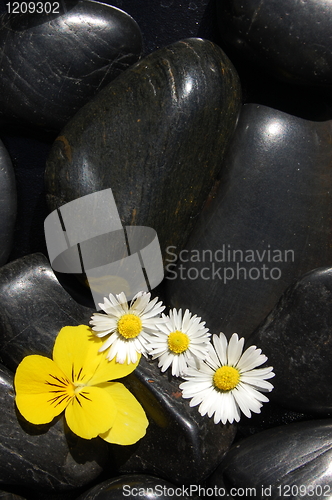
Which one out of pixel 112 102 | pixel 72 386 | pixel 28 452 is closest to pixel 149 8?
pixel 112 102

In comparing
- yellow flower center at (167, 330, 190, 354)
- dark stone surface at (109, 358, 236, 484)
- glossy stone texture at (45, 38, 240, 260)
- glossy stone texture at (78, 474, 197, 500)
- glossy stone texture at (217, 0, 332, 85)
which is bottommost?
glossy stone texture at (78, 474, 197, 500)

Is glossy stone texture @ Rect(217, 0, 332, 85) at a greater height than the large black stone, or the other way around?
glossy stone texture @ Rect(217, 0, 332, 85)

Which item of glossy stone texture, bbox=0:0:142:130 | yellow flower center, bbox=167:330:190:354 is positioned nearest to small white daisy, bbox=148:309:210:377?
yellow flower center, bbox=167:330:190:354

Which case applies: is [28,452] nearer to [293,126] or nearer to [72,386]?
[72,386]

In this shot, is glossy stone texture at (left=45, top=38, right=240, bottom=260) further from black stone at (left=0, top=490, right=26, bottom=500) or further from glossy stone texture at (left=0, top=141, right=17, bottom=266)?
black stone at (left=0, top=490, right=26, bottom=500)

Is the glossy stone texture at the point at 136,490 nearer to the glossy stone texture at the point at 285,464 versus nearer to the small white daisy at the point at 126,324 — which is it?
the glossy stone texture at the point at 285,464

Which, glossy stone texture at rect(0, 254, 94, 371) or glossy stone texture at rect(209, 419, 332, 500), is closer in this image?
glossy stone texture at rect(209, 419, 332, 500)

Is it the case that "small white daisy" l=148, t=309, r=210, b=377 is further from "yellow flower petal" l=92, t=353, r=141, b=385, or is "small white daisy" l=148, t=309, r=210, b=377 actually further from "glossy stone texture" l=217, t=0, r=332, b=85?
"glossy stone texture" l=217, t=0, r=332, b=85
